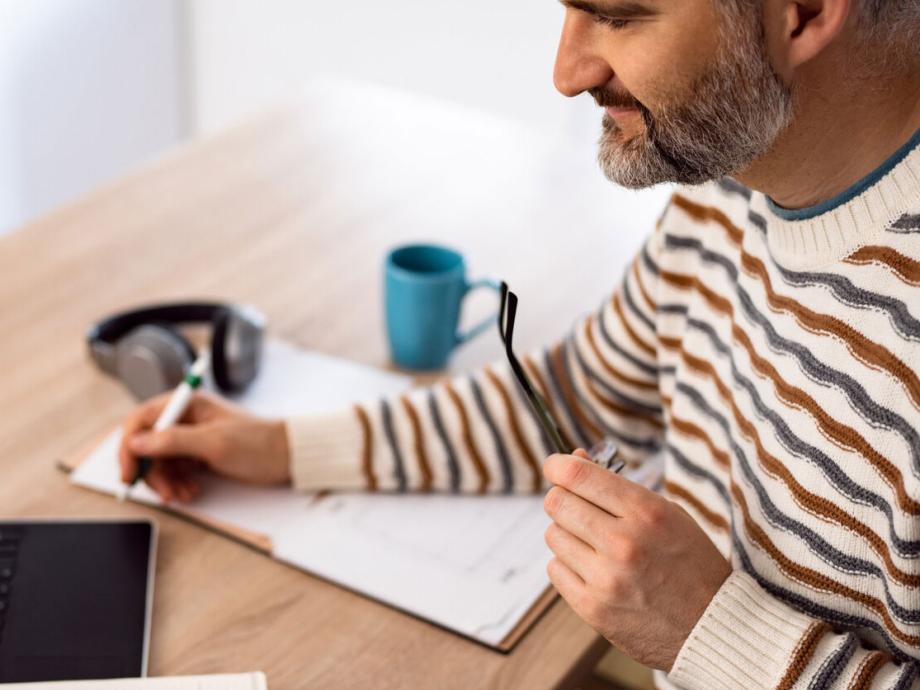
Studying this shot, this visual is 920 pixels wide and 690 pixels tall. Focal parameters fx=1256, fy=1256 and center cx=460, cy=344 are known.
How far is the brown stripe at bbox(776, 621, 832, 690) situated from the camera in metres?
0.84

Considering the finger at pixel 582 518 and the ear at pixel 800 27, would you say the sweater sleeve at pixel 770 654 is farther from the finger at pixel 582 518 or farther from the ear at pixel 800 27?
the ear at pixel 800 27

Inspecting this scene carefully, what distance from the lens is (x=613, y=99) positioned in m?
0.94

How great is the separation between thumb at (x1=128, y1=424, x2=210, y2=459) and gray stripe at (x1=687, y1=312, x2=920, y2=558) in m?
0.47

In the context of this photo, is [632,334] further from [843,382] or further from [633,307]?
[843,382]

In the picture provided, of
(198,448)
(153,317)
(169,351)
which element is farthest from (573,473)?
(153,317)

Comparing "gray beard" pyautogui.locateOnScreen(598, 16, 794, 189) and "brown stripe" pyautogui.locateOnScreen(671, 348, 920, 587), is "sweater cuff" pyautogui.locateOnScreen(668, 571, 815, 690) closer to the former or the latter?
"brown stripe" pyautogui.locateOnScreen(671, 348, 920, 587)

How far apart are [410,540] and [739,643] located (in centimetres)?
31

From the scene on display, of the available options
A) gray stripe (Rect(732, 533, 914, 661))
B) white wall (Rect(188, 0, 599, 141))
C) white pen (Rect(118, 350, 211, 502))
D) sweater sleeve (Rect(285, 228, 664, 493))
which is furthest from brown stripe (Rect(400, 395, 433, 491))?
white wall (Rect(188, 0, 599, 141))

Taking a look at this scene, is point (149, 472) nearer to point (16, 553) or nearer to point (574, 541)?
point (16, 553)

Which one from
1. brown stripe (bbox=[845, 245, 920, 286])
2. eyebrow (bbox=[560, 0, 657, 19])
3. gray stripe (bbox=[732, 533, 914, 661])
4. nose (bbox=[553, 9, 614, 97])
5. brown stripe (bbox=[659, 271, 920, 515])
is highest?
eyebrow (bbox=[560, 0, 657, 19])

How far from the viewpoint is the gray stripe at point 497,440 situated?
1157 millimetres

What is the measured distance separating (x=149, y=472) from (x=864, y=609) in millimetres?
602

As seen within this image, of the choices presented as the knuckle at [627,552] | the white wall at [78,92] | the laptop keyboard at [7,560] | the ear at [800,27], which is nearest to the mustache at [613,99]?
the ear at [800,27]

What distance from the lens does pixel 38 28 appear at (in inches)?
111
